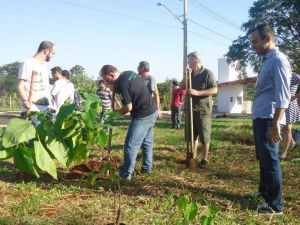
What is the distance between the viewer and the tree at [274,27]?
89.2 ft

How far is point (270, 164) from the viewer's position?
372 centimetres

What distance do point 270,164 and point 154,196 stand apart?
4.03 feet

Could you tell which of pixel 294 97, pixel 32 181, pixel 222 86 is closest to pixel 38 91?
pixel 32 181

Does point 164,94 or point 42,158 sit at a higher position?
point 164,94

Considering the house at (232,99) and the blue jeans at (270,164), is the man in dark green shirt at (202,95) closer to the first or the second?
the blue jeans at (270,164)

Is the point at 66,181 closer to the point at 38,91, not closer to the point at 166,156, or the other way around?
the point at 38,91

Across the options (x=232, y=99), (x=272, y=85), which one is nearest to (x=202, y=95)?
(x=272, y=85)

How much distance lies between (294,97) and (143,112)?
257 cm

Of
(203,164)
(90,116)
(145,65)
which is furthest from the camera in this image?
(145,65)

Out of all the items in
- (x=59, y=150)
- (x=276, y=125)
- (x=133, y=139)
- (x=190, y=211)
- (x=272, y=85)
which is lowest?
(x=190, y=211)

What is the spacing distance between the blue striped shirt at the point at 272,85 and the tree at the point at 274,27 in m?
23.7

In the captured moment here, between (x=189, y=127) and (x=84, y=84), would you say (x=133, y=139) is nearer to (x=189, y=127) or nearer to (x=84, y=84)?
(x=189, y=127)

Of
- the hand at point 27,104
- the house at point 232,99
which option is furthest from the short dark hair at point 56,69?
the house at point 232,99

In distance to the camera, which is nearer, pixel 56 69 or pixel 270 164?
pixel 270 164
